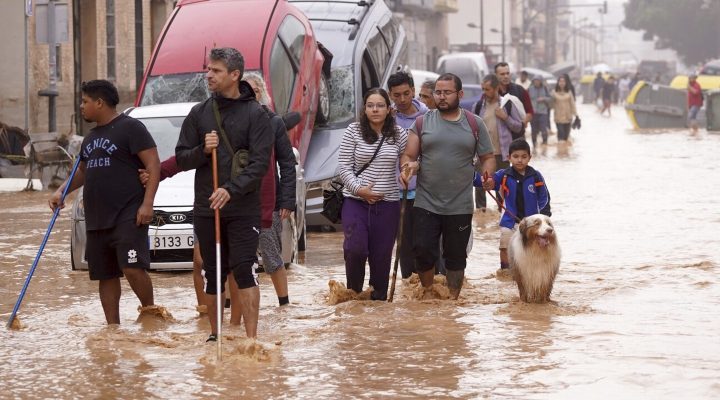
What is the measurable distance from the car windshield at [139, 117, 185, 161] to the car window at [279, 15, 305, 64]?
351 cm

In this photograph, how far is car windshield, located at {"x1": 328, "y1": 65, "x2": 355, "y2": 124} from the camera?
18.8 meters

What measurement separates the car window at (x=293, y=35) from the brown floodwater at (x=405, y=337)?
101 inches

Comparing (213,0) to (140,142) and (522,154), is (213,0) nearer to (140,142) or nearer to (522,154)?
(522,154)

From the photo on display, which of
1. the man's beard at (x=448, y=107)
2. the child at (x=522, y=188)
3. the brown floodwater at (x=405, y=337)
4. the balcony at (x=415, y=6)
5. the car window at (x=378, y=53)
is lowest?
the brown floodwater at (x=405, y=337)

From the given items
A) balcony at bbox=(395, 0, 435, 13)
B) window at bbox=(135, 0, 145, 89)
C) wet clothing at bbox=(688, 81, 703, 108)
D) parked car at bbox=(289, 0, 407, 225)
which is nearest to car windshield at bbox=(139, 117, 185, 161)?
parked car at bbox=(289, 0, 407, 225)

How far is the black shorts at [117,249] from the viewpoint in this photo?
938 cm

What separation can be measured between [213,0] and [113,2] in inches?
755

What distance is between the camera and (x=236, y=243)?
8.70 metres

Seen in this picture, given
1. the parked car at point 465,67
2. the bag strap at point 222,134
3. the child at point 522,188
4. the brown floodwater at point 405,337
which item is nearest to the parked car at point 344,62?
the brown floodwater at point 405,337

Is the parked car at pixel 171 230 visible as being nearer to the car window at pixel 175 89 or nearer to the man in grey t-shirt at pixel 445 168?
the man in grey t-shirt at pixel 445 168

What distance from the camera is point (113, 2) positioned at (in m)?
36.4

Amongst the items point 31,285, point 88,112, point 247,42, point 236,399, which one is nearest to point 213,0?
point 247,42

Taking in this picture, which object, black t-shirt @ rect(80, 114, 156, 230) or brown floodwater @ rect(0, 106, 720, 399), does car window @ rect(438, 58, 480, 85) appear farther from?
black t-shirt @ rect(80, 114, 156, 230)

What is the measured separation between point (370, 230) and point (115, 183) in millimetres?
1918
